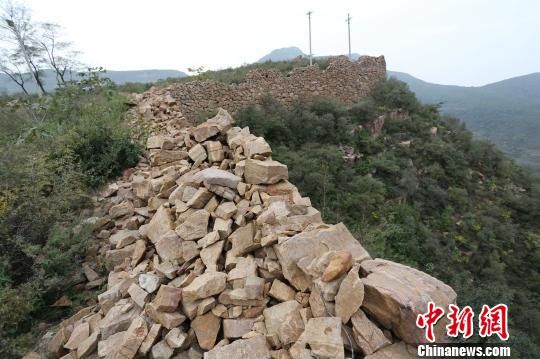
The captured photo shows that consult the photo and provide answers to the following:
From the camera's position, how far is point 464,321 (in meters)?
2.05

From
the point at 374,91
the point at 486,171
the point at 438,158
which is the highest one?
the point at 374,91

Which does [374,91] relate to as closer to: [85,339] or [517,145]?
[85,339]

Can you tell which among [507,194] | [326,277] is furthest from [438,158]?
[326,277]

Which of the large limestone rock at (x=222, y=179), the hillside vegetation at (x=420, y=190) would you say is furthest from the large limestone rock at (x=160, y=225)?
the hillside vegetation at (x=420, y=190)

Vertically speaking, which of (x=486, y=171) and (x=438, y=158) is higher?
(x=438, y=158)

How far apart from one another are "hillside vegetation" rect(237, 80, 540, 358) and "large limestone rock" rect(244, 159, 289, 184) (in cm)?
366

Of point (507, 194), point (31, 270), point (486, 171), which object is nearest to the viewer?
point (31, 270)

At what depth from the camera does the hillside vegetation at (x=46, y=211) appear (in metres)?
3.11

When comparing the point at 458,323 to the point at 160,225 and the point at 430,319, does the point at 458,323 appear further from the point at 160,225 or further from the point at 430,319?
the point at 160,225

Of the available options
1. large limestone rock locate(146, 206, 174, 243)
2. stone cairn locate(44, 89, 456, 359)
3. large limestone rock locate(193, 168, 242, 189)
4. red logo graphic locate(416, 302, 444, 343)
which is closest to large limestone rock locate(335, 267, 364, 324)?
stone cairn locate(44, 89, 456, 359)

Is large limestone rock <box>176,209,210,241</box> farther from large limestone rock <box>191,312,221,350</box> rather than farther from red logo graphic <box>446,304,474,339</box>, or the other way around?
red logo graphic <box>446,304,474,339</box>

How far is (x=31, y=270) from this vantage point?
3590 mm

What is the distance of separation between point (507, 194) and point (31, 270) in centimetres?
1309

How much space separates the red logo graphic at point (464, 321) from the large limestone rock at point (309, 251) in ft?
2.15
